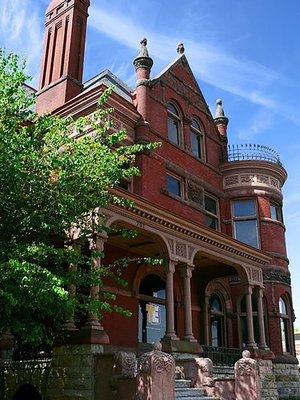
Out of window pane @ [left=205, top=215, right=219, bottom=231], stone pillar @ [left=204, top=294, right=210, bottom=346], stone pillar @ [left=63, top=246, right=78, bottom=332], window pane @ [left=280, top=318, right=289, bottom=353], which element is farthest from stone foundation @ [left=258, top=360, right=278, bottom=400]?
stone pillar @ [left=63, top=246, right=78, bottom=332]

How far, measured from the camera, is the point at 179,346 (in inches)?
530

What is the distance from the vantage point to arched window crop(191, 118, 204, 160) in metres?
21.4

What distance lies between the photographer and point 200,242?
1548cm

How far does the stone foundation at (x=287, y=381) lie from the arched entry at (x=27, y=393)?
958cm

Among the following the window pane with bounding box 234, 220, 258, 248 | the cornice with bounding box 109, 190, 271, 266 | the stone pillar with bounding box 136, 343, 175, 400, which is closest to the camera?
the stone pillar with bounding box 136, 343, 175, 400

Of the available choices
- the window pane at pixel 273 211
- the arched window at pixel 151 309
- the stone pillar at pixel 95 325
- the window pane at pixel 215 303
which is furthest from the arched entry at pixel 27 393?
the window pane at pixel 273 211

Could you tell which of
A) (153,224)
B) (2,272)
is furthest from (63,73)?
(2,272)

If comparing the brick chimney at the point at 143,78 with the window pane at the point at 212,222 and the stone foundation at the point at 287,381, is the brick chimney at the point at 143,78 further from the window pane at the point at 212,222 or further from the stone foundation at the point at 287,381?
the stone foundation at the point at 287,381

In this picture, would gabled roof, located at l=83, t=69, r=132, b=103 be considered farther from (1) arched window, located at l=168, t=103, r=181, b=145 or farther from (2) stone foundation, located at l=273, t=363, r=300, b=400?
(2) stone foundation, located at l=273, t=363, r=300, b=400

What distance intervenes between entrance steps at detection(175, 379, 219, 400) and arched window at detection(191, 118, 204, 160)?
36.7 feet

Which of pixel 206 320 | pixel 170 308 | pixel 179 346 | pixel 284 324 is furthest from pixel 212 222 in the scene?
pixel 179 346

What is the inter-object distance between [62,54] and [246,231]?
10943 millimetres

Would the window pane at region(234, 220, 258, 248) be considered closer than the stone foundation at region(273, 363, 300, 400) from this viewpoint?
No

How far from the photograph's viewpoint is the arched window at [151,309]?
637 inches
